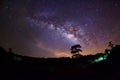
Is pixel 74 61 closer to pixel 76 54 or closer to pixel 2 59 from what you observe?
pixel 2 59

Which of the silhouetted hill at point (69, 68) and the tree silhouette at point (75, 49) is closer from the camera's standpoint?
the silhouetted hill at point (69, 68)

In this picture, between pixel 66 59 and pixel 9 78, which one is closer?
pixel 9 78

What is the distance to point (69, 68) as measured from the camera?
21031mm

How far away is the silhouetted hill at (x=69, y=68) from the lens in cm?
1888

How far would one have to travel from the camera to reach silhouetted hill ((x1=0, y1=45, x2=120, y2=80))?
61.9 feet

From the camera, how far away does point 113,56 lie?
20719 mm

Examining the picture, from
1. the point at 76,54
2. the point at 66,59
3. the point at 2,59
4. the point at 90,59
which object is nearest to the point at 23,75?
the point at 2,59

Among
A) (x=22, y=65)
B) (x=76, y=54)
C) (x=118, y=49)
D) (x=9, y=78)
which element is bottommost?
(x=9, y=78)

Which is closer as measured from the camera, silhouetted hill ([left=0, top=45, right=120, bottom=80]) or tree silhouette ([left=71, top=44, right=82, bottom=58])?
silhouetted hill ([left=0, top=45, right=120, bottom=80])

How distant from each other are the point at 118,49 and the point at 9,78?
10.4m

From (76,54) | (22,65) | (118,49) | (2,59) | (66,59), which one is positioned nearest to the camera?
(2,59)

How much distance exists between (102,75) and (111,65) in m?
1.35

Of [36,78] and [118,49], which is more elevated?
[118,49]

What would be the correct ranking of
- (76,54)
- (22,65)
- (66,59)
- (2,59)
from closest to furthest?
(2,59) → (22,65) → (66,59) → (76,54)
